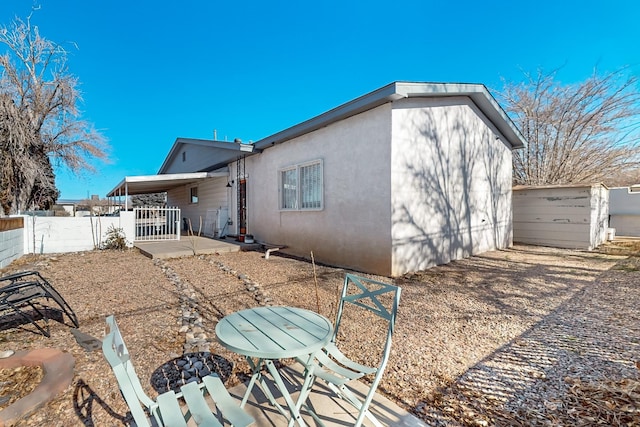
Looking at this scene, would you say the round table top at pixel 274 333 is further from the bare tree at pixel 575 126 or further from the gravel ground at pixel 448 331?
the bare tree at pixel 575 126

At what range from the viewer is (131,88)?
58.2ft

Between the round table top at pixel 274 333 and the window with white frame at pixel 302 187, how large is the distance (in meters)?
5.25

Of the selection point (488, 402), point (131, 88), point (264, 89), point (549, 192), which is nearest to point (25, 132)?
point (131, 88)

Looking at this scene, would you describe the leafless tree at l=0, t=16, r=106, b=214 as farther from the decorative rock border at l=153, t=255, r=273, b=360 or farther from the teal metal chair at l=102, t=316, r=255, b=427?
the teal metal chair at l=102, t=316, r=255, b=427

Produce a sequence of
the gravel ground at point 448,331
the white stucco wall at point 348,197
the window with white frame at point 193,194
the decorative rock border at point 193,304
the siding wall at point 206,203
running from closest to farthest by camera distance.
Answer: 1. the gravel ground at point 448,331
2. the decorative rock border at point 193,304
3. the white stucco wall at point 348,197
4. the siding wall at point 206,203
5. the window with white frame at point 193,194

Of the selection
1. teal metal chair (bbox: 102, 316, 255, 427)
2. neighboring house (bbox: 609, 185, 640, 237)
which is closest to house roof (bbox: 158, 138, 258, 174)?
teal metal chair (bbox: 102, 316, 255, 427)

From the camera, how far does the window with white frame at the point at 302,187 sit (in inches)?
297

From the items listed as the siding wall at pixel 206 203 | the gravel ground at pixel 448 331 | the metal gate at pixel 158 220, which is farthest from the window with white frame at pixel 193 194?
the gravel ground at pixel 448 331

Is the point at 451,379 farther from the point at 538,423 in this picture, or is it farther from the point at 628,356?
the point at 628,356

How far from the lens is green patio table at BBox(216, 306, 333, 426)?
164cm

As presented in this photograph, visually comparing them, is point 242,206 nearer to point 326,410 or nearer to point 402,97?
point 402,97

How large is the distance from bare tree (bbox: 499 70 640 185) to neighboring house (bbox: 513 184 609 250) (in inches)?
170

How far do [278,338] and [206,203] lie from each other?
43.2ft

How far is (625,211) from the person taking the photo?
12.7 metres
